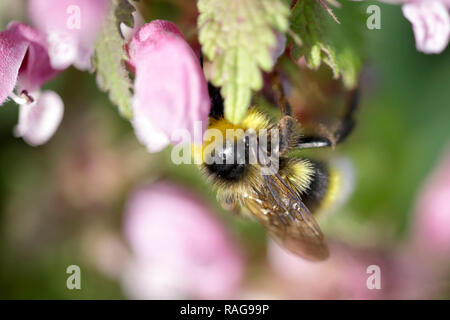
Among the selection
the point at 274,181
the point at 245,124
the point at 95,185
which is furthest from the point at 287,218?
the point at 95,185

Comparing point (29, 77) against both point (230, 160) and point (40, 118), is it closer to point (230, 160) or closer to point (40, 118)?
point (40, 118)

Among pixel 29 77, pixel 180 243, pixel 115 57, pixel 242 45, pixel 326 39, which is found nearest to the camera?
pixel 242 45

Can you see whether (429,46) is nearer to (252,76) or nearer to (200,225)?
(252,76)

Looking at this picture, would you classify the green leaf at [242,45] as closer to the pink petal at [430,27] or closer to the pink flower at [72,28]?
the pink flower at [72,28]

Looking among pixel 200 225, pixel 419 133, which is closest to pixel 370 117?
pixel 419 133

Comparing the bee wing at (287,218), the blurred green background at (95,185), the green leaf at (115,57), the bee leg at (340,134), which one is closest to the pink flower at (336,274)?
the blurred green background at (95,185)

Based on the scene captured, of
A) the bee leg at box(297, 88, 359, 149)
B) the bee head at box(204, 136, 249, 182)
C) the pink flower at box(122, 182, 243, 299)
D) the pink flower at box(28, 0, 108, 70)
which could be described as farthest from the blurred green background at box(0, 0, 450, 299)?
the pink flower at box(28, 0, 108, 70)
